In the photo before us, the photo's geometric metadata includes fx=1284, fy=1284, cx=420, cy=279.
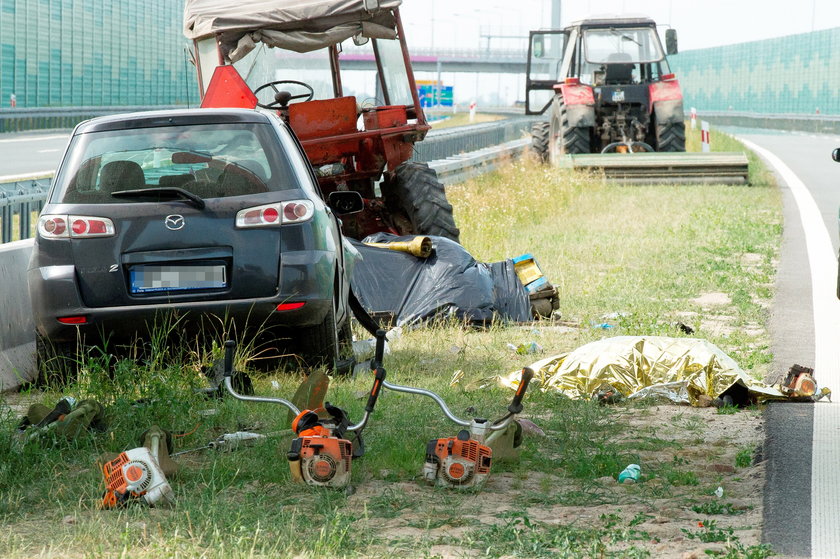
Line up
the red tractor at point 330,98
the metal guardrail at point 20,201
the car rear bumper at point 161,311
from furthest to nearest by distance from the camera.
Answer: the red tractor at point 330,98 < the metal guardrail at point 20,201 < the car rear bumper at point 161,311

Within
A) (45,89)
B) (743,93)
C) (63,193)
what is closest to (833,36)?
(743,93)

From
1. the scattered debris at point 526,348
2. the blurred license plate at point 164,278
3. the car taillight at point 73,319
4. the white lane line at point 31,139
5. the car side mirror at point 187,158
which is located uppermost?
the car side mirror at point 187,158

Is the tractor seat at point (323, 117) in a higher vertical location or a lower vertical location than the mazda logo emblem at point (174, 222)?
higher

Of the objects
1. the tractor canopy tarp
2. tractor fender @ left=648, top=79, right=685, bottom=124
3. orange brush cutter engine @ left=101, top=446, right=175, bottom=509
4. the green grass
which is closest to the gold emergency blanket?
the green grass

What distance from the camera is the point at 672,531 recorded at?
14.8 feet

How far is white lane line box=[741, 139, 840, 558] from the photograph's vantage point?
4.56 metres

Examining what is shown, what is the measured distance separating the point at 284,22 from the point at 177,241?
5.43 meters

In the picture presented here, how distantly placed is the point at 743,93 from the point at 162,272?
77376 millimetres

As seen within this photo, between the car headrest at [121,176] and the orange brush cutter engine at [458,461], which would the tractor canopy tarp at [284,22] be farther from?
the orange brush cutter engine at [458,461]

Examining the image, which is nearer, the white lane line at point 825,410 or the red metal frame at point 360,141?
the white lane line at point 825,410

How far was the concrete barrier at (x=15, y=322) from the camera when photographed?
732cm

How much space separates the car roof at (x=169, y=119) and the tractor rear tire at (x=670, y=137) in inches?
661

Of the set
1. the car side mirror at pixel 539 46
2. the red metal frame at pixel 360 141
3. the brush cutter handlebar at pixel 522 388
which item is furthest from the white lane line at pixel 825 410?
the car side mirror at pixel 539 46

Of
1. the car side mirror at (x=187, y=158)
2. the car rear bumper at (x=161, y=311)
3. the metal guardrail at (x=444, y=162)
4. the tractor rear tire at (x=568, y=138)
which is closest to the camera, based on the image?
the car rear bumper at (x=161, y=311)
